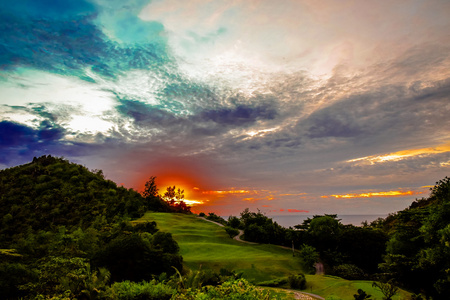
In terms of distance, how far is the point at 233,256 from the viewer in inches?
1766

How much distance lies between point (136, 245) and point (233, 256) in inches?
972

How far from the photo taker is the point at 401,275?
20.9m

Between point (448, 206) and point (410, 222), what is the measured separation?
24.0ft

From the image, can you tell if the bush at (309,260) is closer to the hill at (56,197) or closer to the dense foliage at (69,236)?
the dense foliage at (69,236)

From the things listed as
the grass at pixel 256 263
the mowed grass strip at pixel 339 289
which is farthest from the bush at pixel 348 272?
the mowed grass strip at pixel 339 289

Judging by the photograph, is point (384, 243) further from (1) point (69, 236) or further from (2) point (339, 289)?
(1) point (69, 236)

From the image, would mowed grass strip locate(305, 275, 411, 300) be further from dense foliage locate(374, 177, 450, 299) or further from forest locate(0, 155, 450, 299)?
dense foliage locate(374, 177, 450, 299)

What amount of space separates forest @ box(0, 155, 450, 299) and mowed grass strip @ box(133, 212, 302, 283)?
2772 millimetres

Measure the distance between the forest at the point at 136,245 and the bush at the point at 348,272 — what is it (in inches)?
6.3

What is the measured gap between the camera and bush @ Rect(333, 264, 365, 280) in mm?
39688

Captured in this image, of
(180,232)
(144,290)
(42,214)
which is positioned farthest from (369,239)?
(42,214)

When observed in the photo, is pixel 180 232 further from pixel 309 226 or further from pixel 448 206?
pixel 448 206

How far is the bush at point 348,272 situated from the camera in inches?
1563

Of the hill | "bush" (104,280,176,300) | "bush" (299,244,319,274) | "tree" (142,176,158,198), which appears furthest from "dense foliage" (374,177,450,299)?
"tree" (142,176,158,198)
